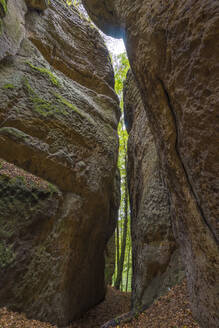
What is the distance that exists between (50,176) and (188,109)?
15.3 ft

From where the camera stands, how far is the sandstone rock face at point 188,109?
253 cm

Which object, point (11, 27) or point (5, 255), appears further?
point (11, 27)

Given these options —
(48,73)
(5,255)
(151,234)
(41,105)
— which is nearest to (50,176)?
(41,105)

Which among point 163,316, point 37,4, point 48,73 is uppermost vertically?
point 37,4

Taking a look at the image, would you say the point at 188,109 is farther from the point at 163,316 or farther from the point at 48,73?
the point at 48,73

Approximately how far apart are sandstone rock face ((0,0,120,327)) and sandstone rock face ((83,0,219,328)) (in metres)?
3.45

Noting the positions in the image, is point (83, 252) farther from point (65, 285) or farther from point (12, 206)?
point (12, 206)

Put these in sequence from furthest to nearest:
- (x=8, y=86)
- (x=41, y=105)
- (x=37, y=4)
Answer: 1. (x=37, y=4)
2. (x=41, y=105)
3. (x=8, y=86)

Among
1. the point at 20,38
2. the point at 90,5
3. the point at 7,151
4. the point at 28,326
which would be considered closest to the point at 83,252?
the point at 28,326

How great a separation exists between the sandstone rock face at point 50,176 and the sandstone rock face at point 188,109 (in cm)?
345

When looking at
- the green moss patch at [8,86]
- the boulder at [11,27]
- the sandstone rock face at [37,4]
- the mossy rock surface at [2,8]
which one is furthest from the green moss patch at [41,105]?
the sandstone rock face at [37,4]

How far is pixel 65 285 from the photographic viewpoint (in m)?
6.14

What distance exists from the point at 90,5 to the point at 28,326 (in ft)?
36.1

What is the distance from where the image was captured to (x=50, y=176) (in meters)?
6.32
